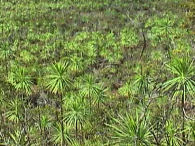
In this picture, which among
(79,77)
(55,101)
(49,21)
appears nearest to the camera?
(55,101)

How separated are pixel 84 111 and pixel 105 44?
20002mm

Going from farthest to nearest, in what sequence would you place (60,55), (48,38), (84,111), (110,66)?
(48,38) → (60,55) → (110,66) → (84,111)

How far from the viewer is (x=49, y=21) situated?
4481 cm

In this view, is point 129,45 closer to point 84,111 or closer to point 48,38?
point 48,38

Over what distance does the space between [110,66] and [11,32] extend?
16301 mm

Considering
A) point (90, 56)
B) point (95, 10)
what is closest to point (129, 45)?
point (90, 56)

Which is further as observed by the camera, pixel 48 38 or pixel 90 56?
pixel 48 38

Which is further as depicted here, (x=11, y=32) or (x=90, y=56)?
(x=11, y=32)

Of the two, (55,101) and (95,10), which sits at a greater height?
(95,10)

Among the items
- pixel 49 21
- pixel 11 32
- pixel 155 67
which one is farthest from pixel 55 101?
pixel 49 21

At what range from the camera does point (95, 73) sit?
2642 cm

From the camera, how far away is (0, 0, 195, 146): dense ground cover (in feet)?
30.6

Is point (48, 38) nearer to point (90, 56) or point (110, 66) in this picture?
point (90, 56)

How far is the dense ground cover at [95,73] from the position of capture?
933cm
